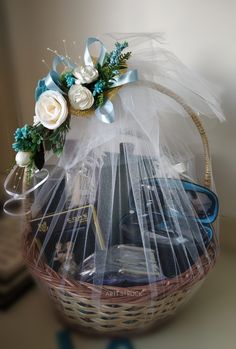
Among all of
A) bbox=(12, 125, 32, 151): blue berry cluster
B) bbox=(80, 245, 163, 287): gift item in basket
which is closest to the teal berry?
bbox=(12, 125, 32, 151): blue berry cluster

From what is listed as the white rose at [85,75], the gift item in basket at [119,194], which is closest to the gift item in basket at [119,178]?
the gift item in basket at [119,194]

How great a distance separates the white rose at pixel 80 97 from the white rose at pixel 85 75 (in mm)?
11

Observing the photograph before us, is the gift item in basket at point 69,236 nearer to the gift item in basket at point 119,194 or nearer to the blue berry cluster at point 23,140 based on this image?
the gift item in basket at point 119,194

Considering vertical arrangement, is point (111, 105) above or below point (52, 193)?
above

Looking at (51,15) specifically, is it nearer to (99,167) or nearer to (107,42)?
(107,42)

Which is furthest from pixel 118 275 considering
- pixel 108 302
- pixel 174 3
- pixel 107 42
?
pixel 174 3

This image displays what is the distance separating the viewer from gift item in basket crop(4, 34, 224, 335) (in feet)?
1.87

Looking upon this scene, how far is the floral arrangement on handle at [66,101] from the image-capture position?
0.56 metres

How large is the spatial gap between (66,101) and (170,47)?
0.33 meters

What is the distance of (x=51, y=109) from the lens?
56cm

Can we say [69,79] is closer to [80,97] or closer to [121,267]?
[80,97]

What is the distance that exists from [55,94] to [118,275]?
284 mm

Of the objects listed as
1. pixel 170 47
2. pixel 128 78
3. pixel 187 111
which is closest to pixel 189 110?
pixel 187 111

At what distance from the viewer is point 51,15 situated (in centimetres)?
91
